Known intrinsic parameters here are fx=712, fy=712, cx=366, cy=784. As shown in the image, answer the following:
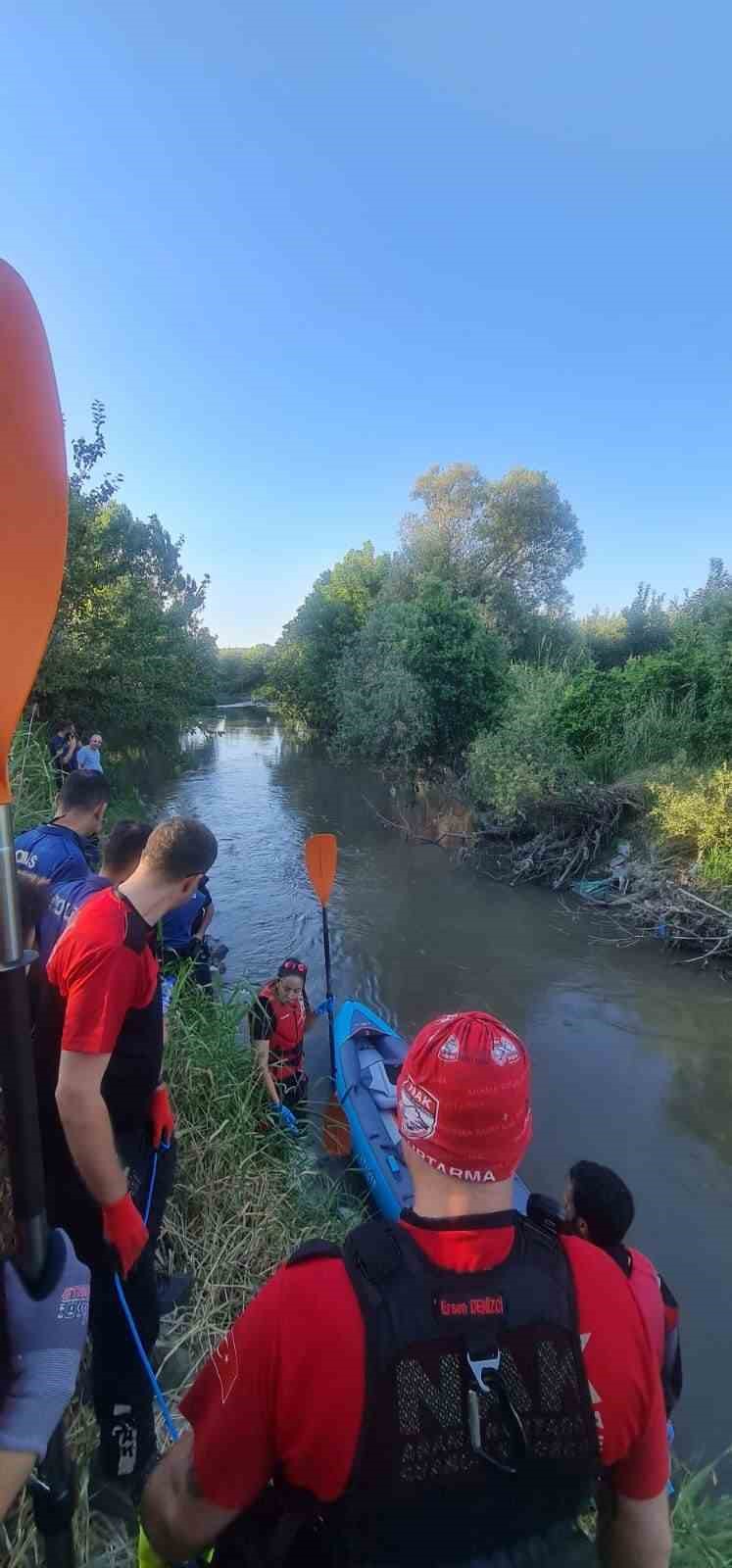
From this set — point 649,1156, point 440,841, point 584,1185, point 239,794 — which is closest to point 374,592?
point 239,794

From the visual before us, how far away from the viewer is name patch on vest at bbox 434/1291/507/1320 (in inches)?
38.3

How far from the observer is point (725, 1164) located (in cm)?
552

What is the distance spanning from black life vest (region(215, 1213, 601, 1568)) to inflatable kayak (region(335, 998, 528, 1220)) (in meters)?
3.20

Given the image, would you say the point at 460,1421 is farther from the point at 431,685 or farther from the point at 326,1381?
the point at 431,685

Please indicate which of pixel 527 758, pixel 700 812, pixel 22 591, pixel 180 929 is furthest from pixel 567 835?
pixel 22 591

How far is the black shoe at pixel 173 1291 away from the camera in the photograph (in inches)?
110

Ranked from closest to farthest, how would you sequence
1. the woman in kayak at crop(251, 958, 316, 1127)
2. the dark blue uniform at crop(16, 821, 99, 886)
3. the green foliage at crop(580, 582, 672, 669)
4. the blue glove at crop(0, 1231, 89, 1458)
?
the blue glove at crop(0, 1231, 89, 1458) → the dark blue uniform at crop(16, 821, 99, 886) → the woman in kayak at crop(251, 958, 316, 1127) → the green foliage at crop(580, 582, 672, 669)

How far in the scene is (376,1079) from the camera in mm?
5355

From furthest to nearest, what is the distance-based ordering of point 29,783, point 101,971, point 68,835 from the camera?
point 29,783
point 68,835
point 101,971

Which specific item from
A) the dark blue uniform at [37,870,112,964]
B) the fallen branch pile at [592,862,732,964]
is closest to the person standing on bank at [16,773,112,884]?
the dark blue uniform at [37,870,112,964]

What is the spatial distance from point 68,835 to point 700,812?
27.3 ft

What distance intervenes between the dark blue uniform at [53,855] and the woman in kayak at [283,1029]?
186cm

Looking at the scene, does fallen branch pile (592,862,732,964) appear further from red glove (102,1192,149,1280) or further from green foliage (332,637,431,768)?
red glove (102,1192,149,1280)

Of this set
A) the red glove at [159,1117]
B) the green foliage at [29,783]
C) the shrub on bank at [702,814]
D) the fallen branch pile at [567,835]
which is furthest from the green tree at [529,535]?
the red glove at [159,1117]
